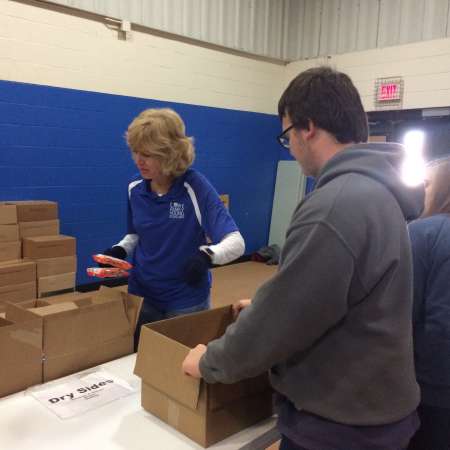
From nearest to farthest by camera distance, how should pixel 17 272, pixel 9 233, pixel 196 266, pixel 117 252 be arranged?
pixel 196 266 < pixel 117 252 < pixel 17 272 < pixel 9 233

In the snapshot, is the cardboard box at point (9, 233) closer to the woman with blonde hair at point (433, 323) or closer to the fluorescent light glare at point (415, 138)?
the woman with blonde hair at point (433, 323)

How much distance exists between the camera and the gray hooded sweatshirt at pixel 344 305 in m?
0.83

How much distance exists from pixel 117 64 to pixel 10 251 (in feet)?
7.29

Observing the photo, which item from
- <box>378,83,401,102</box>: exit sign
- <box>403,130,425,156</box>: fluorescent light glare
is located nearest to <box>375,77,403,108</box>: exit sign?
<box>378,83,401,102</box>: exit sign

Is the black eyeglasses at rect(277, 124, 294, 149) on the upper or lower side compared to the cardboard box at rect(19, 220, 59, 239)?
upper

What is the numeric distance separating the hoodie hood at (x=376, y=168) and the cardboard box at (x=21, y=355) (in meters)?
0.88

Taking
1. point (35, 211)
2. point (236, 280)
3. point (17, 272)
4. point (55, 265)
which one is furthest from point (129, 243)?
point (236, 280)

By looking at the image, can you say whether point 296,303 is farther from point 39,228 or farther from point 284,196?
point 284,196

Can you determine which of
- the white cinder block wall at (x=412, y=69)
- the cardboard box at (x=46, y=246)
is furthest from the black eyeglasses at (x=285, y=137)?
the white cinder block wall at (x=412, y=69)

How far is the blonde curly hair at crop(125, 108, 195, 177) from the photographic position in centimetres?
180

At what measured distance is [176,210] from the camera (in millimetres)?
1836

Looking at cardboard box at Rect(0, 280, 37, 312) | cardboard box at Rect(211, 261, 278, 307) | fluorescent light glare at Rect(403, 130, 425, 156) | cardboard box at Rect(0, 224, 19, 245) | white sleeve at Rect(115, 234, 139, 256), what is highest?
fluorescent light glare at Rect(403, 130, 425, 156)

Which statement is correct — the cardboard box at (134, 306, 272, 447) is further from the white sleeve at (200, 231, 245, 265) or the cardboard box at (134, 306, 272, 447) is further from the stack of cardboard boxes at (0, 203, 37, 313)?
the stack of cardboard boxes at (0, 203, 37, 313)

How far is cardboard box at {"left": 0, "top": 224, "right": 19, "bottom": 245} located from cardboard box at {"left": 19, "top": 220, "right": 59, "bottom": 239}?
0.18ft
